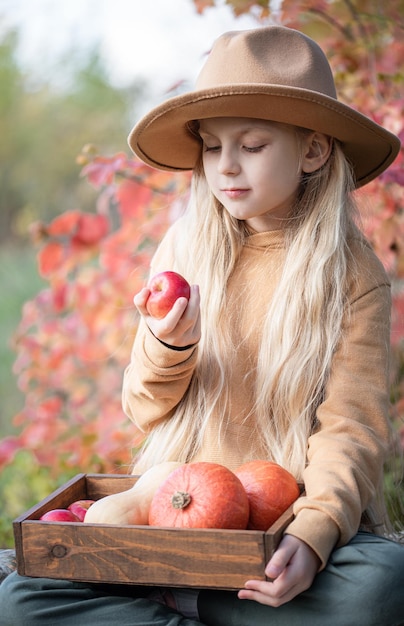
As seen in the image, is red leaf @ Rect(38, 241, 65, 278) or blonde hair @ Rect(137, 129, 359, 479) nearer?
blonde hair @ Rect(137, 129, 359, 479)

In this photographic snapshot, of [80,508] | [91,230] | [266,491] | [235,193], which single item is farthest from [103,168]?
[266,491]

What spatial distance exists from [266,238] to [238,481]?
77 centimetres

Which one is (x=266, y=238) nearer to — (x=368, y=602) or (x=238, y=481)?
(x=238, y=481)

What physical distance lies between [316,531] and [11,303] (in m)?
5.95

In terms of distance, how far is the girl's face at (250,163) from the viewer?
2123mm

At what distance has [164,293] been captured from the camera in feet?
6.61

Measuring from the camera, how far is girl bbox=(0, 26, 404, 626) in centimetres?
196

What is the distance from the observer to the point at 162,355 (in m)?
2.10

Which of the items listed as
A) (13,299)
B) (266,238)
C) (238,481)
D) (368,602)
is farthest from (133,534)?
(13,299)

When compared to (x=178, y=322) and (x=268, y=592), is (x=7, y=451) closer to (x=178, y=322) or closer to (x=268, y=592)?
(x=178, y=322)

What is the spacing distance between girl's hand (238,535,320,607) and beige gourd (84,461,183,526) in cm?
29

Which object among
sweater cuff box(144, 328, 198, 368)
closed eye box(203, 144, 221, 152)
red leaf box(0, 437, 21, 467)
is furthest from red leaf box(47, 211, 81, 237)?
sweater cuff box(144, 328, 198, 368)

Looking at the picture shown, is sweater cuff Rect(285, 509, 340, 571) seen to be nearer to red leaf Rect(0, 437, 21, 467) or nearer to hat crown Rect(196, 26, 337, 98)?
hat crown Rect(196, 26, 337, 98)

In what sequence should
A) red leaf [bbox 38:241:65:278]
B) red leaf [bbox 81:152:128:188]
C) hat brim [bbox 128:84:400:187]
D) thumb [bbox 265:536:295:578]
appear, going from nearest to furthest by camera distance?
thumb [bbox 265:536:295:578], hat brim [bbox 128:84:400:187], red leaf [bbox 81:152:128:188], red leaf [bbox 38:241:65:278]
